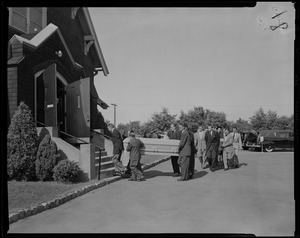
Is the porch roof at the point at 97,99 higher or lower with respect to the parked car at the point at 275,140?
higher

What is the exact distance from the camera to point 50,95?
11.6 m

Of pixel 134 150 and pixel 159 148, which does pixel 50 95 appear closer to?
pixel 134 150

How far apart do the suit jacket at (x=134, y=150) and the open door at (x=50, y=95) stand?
3349 mm

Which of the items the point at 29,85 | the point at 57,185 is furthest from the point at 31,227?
the point at 29,85

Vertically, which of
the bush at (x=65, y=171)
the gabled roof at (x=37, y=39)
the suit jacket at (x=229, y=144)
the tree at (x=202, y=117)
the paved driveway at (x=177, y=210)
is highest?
the gabled roof at (x=37, y=39)

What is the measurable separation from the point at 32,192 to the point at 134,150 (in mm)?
3647

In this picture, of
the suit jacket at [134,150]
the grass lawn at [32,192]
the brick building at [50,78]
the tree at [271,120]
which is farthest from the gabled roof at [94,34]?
the tree at [271,120]

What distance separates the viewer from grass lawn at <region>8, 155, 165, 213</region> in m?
6.39

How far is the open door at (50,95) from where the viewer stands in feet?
37.9

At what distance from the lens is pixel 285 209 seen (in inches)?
256

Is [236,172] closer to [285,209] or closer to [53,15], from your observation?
[285,209]

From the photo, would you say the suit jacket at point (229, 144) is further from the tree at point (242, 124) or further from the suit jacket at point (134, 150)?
the tree at point (242, 124)

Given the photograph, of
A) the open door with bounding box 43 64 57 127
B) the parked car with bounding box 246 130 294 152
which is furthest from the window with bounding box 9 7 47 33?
the parked car with bounding box 246 130 294 152
